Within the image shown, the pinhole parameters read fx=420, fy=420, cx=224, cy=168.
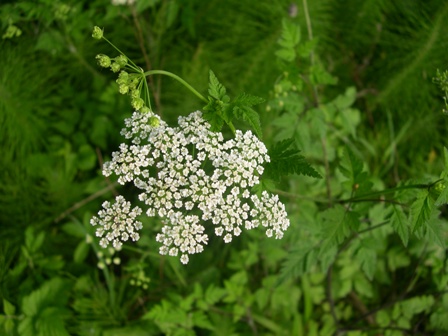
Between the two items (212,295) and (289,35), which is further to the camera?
(212,295)

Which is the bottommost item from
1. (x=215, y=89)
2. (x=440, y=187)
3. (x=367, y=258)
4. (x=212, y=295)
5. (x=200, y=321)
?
(x=200, y=321)

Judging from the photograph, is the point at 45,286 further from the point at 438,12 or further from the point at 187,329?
the point at 438,12

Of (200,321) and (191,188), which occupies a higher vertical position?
(191,188)

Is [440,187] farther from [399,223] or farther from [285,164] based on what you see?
[285,164]

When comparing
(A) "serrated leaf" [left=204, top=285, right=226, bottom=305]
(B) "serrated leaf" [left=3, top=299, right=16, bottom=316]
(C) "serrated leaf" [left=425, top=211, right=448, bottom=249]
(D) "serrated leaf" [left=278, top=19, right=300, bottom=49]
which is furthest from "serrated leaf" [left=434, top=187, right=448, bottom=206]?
(B) "serrated leaf" [left=3, top=299, right=16, bottom=316]

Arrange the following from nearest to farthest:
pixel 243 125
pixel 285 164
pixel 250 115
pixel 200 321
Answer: pixel 250 115 → pixel 285 164 → pixel 200 321 → pixel 243 125

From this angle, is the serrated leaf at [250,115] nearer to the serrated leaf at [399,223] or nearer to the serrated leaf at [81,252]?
the serrated leaf at [399,223]

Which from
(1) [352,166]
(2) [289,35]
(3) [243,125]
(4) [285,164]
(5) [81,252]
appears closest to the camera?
(4) [285,164]

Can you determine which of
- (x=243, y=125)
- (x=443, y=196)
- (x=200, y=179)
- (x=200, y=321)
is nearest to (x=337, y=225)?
(x=443, y=196)
